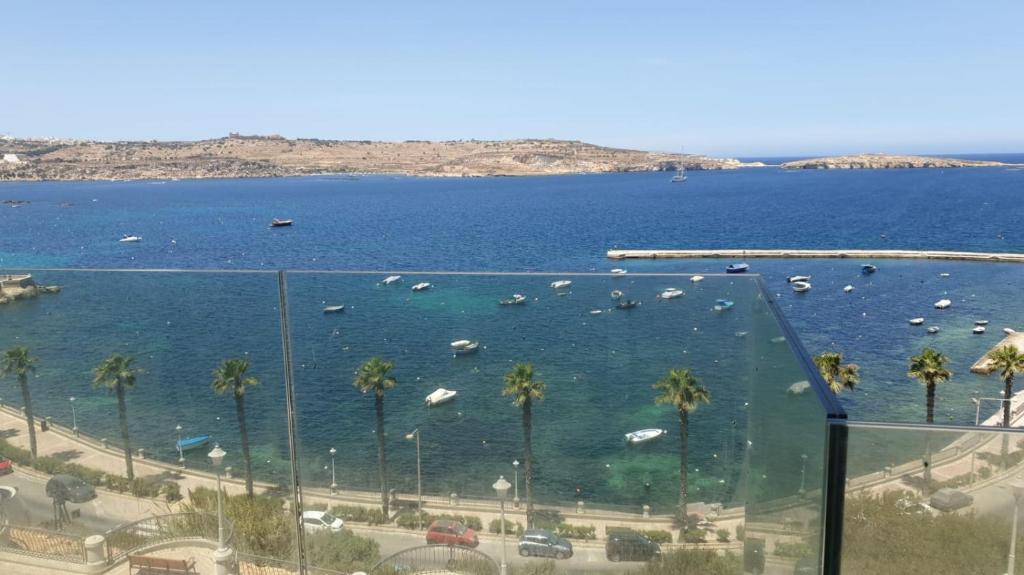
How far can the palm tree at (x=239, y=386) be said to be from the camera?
3.03 metres

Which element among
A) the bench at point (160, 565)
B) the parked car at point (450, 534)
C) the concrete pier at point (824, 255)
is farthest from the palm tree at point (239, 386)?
the concrete pier at point (824, 255)

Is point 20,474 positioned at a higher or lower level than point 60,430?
lower

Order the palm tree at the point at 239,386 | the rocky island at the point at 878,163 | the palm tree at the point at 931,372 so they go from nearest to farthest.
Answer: the palm tree at the point at 239,386 → the palm tree at the point at 931,372 → the rocky island at the point at 878,163

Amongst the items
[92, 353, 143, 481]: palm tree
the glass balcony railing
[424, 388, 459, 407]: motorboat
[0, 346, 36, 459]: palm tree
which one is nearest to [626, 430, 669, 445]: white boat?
the glass balcony railing

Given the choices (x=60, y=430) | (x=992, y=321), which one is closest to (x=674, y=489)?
(x=60, y=430)

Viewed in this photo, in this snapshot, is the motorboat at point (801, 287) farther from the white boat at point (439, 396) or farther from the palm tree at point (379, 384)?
the palm tree at point (379, 384)

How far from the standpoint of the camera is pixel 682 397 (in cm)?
273

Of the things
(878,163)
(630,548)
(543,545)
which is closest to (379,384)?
(543,545)

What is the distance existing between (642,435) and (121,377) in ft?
7.24

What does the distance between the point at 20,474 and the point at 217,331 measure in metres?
1.14

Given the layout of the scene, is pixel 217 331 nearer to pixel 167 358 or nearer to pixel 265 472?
pixel 167 358

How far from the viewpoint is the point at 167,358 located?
313 centimetres

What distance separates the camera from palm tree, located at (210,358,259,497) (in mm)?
A: 3027

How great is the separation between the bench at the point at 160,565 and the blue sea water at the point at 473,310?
1.59 feet
